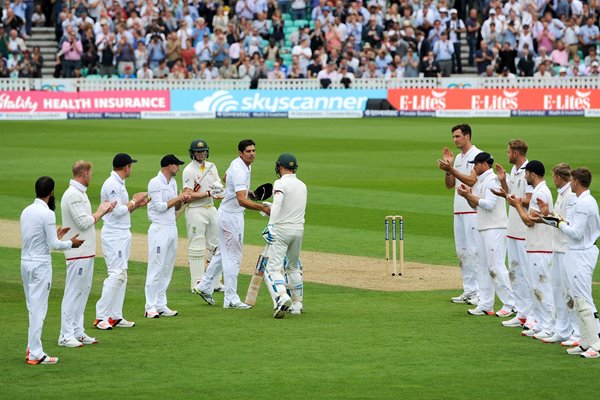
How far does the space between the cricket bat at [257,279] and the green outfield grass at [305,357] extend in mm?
180

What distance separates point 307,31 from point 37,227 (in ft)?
122

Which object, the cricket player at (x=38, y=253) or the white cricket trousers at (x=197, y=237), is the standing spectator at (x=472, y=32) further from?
the cricket player at (x=38, y=253)

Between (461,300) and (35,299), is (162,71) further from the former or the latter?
(35,299)

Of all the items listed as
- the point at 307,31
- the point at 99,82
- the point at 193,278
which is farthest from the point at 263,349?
the point at 307,31

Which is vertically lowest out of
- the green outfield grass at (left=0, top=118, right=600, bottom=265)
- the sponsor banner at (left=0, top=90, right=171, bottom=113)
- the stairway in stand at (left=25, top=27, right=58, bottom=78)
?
the green outfield grass at (left=0, top=118, right=600, bottom=265)

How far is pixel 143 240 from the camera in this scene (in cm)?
2167

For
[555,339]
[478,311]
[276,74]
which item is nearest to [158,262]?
[478,311]

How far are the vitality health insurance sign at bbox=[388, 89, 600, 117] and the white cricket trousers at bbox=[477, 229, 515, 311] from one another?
1164 inches

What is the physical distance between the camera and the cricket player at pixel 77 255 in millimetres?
13211

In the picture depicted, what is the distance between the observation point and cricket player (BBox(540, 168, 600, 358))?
12414 millimetres

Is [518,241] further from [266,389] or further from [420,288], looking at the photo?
[266,389]

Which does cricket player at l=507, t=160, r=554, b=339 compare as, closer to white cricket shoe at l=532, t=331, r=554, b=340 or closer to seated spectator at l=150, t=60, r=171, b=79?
white cricket shoe at l=532, t=331, r=554, b=340

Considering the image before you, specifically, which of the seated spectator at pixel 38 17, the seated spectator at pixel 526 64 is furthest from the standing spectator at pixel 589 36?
the seated spectator at pixel 38 17

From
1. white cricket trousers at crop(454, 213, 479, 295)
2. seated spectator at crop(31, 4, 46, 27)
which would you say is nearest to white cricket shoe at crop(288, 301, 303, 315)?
white cricket trousers at crop(454, 213, 479, 295)
